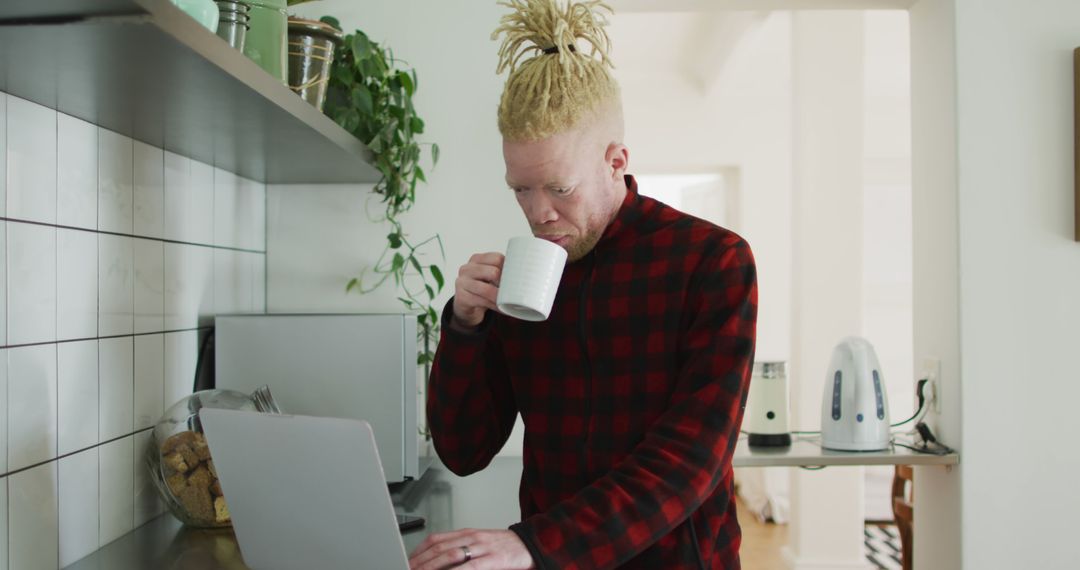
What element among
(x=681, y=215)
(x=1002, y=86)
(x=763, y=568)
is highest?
(x=1002, y=86)

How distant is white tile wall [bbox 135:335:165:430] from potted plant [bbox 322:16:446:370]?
21.0 inches

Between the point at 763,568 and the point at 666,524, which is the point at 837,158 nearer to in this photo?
the point at 763,568

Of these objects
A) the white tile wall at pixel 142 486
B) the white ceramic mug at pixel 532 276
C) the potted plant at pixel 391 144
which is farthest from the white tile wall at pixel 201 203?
the white ceramic mug at pixel 532 276

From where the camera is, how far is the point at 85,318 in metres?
1.21

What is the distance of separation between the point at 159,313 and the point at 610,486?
0.88 m

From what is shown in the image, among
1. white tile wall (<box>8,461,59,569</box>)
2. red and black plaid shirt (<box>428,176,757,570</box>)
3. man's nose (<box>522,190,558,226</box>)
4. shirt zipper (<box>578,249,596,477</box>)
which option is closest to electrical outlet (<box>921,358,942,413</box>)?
red and black plaid shirt (<box>428,176,757,570</box>)

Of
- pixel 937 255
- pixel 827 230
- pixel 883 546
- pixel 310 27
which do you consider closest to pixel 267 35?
pixel 310 27

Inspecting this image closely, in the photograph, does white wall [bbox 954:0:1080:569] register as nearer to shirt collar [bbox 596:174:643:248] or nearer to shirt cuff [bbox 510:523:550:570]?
shirt collar [bbox 596:174:643:248]

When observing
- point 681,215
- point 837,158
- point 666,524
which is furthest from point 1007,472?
point 837,158

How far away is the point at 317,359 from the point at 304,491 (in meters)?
0.72

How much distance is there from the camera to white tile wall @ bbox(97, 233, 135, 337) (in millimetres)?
1248

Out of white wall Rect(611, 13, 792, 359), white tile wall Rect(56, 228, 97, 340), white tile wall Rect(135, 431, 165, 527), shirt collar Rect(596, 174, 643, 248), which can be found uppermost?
white wall Rect(611, 13, 792, 359)

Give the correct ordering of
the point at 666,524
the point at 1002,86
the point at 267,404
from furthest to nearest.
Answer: the point at 1002,86
the point at 267,404
the point at 666,524

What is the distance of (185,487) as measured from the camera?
130cm
